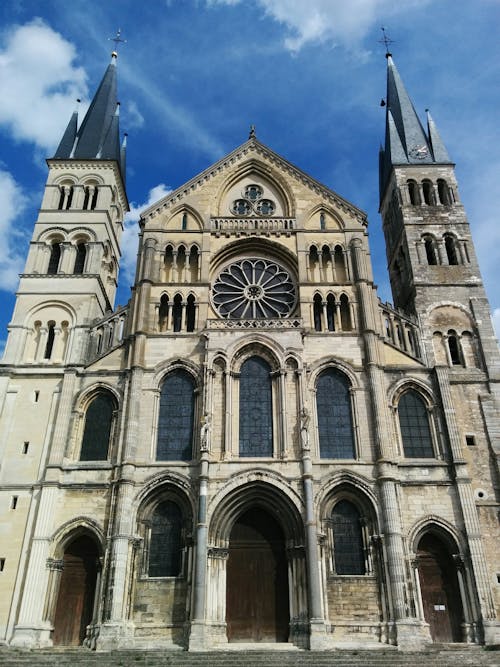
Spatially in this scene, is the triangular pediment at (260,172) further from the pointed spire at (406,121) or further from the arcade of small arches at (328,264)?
the pointed spire at (406,121)

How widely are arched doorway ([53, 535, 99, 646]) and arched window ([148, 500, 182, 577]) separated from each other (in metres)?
2.01

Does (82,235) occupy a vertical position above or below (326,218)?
below

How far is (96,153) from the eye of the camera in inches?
1172

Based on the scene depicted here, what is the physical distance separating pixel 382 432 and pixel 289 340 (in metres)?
4.87

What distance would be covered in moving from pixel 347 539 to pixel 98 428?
9.92 m

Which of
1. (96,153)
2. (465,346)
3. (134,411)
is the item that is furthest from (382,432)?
(96,153)

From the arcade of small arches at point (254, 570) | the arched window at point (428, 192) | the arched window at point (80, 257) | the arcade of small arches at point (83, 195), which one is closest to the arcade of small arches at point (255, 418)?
the arcade of small arches at point (254, 570)

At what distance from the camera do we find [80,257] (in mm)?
27062

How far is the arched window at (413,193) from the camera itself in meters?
28.4

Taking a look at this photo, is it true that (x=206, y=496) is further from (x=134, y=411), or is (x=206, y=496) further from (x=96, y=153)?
(x=96, y=153)

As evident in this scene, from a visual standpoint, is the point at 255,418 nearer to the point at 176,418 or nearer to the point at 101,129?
the point at 176,418

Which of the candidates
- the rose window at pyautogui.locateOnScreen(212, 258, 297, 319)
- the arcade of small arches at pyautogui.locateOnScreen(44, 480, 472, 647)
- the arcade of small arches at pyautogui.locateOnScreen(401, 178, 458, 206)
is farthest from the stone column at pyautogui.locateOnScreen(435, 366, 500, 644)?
the arcade of small arches at pyautogui.locateOnScreen(401, 178, 458, 206)

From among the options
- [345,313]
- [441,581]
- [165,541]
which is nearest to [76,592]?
[165,541]

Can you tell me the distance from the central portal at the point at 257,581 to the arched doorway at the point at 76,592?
15.5 feet
